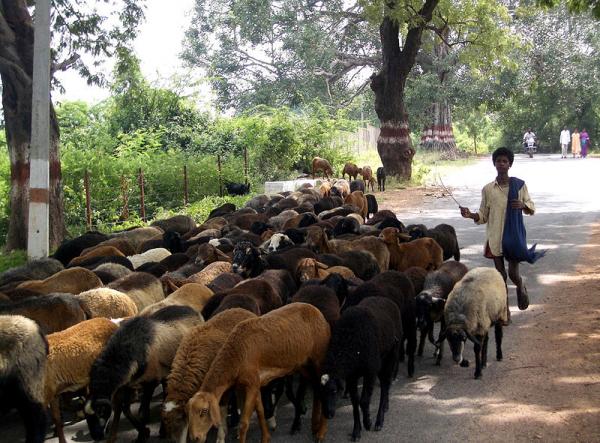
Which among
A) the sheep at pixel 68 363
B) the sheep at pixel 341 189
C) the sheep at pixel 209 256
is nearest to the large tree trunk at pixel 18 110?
the sheep at pixel 209 256

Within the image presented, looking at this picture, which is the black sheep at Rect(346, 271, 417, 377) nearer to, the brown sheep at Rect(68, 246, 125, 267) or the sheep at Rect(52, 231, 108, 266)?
the brown sheep at Rect(68, 246, 125, 267)

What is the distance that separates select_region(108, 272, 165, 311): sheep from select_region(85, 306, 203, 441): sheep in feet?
5.39

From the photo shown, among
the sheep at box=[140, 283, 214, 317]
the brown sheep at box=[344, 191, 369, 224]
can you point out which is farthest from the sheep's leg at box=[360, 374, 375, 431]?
the brown sheep at box=[344, 191, 369, 224]

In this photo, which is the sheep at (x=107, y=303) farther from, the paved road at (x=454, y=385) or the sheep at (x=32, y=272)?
the sheep at (x=32, y=272)

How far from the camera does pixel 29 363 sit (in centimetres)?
550

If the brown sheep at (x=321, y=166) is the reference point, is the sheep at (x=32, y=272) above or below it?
below

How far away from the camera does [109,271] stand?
9250 mm

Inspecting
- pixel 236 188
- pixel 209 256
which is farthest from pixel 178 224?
pixel 236 188

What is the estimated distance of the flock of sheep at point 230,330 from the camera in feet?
18.1

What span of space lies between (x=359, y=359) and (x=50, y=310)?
3183 mm

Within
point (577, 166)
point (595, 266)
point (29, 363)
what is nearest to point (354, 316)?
point (29, 363)

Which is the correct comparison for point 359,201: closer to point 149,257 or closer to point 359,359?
point 149,257

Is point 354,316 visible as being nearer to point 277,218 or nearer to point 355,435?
point 355,435

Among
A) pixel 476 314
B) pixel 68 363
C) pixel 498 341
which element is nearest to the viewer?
pixel 68 363
